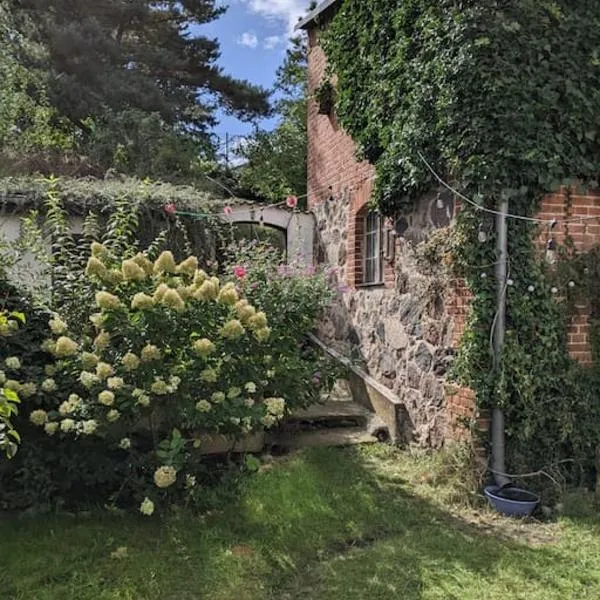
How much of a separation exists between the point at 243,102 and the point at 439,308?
13.7m

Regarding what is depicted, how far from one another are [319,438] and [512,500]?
1892 millimetres

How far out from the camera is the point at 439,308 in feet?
17.3

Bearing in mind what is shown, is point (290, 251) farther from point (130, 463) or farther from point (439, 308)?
point (130, 463)

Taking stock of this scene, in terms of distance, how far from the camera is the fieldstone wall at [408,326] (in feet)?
17.2

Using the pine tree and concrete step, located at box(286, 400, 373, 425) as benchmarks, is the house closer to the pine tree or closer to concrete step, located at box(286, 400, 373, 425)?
concrete step, located at box(286, 400, 373, 425)

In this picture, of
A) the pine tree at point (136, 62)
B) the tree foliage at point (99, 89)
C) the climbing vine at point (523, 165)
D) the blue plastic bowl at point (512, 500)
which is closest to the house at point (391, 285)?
the climbing vine at point (523, 165)

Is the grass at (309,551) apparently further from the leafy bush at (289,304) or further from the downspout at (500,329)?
the leafy bush at (289,304)

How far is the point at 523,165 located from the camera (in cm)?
455

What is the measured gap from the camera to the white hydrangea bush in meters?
3.51

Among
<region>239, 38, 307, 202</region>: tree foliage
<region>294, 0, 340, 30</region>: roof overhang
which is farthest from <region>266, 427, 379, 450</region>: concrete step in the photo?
<region>239, 38, 307, 202</region>: tree foliage

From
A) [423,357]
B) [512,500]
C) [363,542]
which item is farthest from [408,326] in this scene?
[363,542]

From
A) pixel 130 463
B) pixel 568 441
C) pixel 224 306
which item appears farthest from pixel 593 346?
pixel 130 463

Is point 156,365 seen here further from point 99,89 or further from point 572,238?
point 99,89

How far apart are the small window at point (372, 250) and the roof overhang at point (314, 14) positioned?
2.94m
